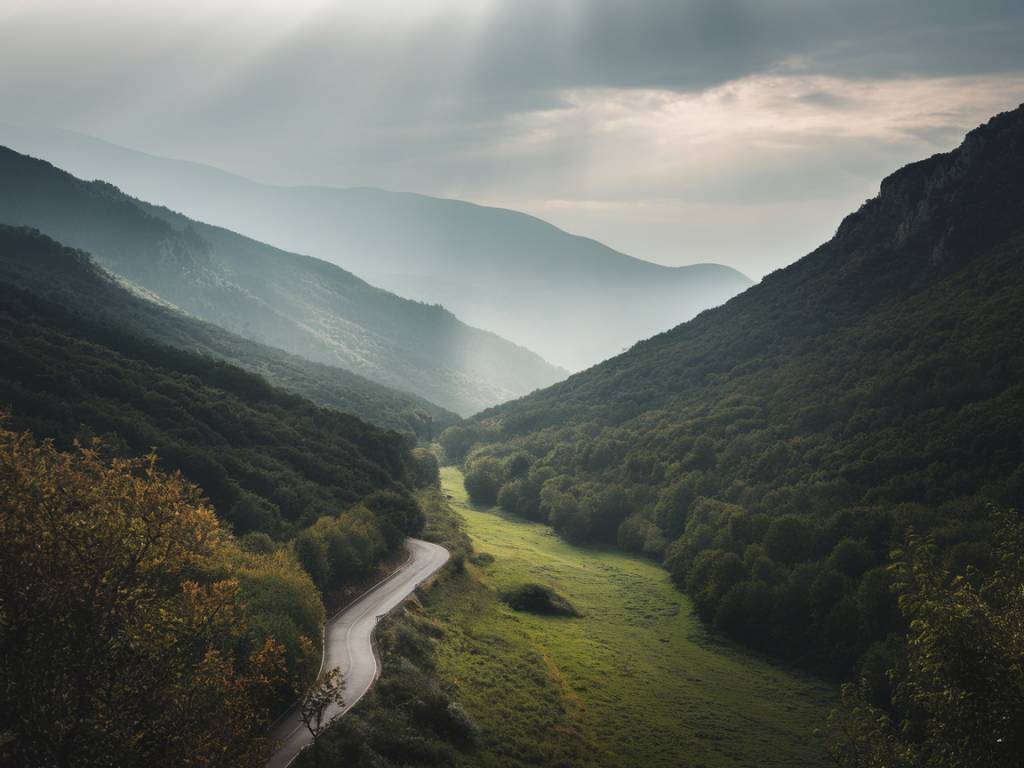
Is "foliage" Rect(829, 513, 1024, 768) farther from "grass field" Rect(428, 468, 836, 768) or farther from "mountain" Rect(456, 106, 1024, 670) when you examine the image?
"mountain" Rect(456, 106, 1024, 670)

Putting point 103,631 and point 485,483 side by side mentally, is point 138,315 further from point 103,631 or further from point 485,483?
point 103,631

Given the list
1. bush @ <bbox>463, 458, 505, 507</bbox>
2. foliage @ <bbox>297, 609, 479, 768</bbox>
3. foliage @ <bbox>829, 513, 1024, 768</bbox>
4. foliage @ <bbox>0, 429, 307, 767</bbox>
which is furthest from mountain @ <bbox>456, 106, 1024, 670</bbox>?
foliage @ <bbox>0, 429, 307, 767</bbox>

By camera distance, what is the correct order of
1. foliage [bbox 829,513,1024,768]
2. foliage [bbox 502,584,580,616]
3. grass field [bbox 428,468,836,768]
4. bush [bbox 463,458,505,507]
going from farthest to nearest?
1. bush [bbox 463,458,505,507]
2. foliage [bbox 502,584,580,616]
3. grass field [bbox 428,468,836,768]
4. foliage [bbox 829,513,1024,768]

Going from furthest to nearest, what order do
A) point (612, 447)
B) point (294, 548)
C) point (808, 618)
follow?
point (612, 447), point (808, 618), point (294, 548)

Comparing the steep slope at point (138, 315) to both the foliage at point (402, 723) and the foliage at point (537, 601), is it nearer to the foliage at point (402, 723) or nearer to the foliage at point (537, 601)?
the foliage at point (537, 601)

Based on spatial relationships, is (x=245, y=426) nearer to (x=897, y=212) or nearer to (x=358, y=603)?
(x=358, y=603)

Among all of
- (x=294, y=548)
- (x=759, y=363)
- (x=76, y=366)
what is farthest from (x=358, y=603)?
(x=759, y=363)
